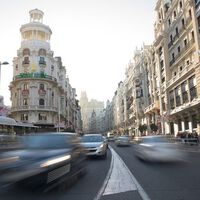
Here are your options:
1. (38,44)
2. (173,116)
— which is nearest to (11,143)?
(173,116)

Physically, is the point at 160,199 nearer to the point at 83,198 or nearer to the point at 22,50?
the point at 83,198

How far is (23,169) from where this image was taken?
6996mm

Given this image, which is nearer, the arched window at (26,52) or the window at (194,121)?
the window at (194,121)

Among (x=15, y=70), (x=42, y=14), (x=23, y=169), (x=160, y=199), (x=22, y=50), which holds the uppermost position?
(x=42, y=14)

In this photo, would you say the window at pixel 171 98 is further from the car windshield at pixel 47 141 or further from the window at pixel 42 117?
the car windshield at pixel 47 141

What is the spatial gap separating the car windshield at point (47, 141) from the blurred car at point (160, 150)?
493 centimetres

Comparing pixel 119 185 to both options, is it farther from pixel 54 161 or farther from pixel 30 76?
pixel 30 76

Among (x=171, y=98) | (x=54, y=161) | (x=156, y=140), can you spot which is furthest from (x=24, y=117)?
(x=54, y=161)

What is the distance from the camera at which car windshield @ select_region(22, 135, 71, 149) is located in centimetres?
872

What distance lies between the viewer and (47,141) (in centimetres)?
893

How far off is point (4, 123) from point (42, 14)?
41877 mm

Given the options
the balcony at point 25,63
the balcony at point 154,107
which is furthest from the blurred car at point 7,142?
the balcony at point 25,63

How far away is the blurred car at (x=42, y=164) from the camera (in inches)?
272

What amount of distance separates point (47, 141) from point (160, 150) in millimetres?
5664
